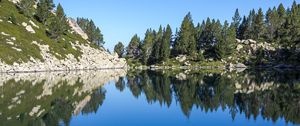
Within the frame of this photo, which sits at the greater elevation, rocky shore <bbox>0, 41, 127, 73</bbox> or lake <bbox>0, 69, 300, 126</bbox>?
rocky shore <bbox>0, 41, 127, 73</bbox>

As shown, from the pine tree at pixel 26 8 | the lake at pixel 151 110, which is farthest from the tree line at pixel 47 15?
the lake at pixel 151 110

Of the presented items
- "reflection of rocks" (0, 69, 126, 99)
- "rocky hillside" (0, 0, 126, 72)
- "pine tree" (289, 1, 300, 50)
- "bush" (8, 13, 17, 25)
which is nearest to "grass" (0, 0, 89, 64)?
"rocky hillside" (0, 0, 126, 72)

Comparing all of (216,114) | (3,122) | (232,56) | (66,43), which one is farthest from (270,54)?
(3,122)

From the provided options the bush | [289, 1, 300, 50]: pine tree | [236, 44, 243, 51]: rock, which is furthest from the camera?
[236, 44, 243, 51]: rock

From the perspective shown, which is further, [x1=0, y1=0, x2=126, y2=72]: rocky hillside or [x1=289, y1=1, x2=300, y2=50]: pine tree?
[x1=289, y1=1, x2=300, y2=50]: pine tree

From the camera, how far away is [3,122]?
2961 cm

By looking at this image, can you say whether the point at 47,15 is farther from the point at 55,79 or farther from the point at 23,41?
the point at 55,79

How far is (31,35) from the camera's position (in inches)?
5625

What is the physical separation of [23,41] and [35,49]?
5.42 meters

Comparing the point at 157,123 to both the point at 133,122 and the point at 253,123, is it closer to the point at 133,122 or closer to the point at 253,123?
the point at 133,122

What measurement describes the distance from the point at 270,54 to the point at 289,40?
11.3 metres

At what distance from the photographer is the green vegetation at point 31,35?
393 feet

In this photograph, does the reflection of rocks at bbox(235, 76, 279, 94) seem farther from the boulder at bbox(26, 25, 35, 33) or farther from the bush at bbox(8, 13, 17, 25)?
the bush at bbox(8, 13, 17, 25)

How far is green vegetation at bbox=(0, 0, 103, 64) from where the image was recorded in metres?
120
